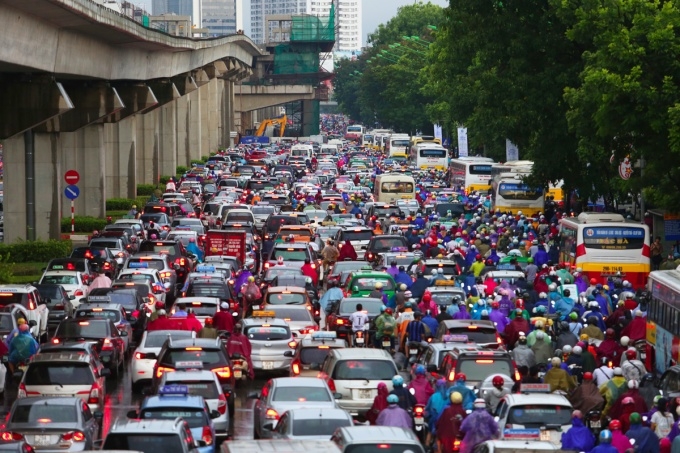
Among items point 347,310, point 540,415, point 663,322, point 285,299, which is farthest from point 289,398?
point 285,299

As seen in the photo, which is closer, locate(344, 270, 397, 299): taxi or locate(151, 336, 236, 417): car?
locate(151, 336, 236, 417): car

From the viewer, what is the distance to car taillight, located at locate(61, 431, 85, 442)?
18969 mm

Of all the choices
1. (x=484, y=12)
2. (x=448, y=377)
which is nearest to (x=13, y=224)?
(x=484, y=12)

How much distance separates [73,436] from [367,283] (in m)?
16.1

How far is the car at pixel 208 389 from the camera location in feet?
71.3

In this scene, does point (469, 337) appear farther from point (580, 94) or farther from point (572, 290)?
point (580, 94)

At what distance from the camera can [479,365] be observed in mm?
22594

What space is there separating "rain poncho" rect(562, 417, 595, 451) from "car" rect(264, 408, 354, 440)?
236cm

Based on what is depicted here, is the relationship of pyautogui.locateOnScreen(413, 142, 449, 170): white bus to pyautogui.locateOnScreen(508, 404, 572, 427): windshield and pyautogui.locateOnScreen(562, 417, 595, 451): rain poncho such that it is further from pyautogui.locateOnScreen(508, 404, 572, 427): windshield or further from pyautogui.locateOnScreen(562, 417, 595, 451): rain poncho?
pyautogui.locateOnScreen(562, 417, 595, 451): rain poncho

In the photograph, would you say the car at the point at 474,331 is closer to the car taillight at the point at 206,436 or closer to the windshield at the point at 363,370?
the windshield at the point at 363,370

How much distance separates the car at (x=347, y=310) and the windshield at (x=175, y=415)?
1089 centimetres

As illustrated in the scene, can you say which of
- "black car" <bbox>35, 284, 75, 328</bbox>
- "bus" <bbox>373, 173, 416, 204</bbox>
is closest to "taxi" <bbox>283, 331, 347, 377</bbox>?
"black car" <bbox>35, 284, 75, 328</bbox>

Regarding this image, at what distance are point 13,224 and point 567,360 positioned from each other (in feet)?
121

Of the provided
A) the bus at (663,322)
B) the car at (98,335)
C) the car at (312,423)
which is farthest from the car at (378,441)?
the car at (98,335)
